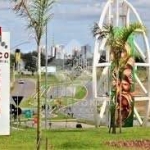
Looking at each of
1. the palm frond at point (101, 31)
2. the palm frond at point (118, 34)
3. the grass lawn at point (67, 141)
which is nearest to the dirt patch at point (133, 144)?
the grass lawn at point (67, 141)

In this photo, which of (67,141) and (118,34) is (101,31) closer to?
(118,34)

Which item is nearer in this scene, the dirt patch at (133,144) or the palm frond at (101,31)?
the dirt patch at (133,144)

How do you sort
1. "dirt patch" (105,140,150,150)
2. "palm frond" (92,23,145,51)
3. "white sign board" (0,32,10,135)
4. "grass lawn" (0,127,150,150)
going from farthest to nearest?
1. "palm frond" (92,23,145,51)
2. "white sign board" (0,32,10,135)
3. "dirt patch" (105,140,150,150)
4. "grass lawn" (0,127,150,150)

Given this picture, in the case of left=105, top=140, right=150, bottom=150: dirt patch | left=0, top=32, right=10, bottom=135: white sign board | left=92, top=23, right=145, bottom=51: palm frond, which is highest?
left=92, top=23, right=145, bottom=51: palm frond

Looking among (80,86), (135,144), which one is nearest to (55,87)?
(80,86)

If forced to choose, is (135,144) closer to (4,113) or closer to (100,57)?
(4,113)

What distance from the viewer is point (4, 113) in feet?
84.1

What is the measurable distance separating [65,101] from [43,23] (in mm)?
72036

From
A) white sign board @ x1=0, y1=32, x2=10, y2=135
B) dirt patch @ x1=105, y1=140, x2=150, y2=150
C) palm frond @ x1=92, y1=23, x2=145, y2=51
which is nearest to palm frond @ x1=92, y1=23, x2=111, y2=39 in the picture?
palm frond @ x1=92, y1=23, x2=145, y2=51

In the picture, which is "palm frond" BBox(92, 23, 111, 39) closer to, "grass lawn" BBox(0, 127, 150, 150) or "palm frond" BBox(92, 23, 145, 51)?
"palm frond" BBox(92, 23, 145, 51)

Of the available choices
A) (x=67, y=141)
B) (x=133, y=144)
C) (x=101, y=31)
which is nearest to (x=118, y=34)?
(x=101, y=31)

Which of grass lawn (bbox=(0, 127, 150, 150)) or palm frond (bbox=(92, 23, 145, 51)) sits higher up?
palm frond (bbox=(92, 23, 145, 51))

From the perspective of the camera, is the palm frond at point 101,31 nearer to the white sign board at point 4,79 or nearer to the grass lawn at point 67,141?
the grass lawn at point 67,141

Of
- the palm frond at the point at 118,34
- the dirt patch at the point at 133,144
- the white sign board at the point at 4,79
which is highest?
the palm frond at the point at 118,34
